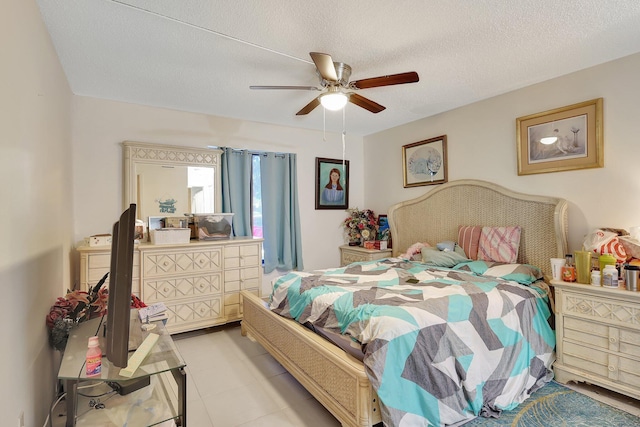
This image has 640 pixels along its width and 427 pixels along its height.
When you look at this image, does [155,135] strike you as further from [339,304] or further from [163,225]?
[339,304]

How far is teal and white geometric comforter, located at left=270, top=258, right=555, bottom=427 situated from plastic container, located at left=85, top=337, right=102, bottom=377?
1265 millimetres

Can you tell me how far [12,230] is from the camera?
1303mm

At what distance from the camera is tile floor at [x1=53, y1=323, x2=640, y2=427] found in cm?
212

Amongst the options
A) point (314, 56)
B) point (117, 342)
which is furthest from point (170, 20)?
point (117, 342)

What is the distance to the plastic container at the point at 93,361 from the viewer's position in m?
1.27

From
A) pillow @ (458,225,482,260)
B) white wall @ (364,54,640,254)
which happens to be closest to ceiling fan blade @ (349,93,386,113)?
white wall @ (364,54,640,254)

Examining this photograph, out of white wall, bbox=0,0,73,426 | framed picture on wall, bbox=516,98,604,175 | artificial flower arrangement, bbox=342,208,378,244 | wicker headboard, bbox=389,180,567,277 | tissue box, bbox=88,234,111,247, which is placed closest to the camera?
white wall, bbox=0,0,73,426

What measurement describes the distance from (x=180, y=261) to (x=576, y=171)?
12.9 feet

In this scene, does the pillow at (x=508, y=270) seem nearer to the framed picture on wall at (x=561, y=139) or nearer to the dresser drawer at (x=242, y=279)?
the framed picture on wall at (x=561, y=139)

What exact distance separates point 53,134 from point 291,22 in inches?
72.2

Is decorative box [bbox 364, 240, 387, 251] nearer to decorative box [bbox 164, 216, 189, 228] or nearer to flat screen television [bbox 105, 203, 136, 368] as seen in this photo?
decorative box [bbox 164, 216, 189, 228]

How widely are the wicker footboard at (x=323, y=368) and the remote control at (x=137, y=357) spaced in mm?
1036

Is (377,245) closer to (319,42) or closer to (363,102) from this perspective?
(363,102)

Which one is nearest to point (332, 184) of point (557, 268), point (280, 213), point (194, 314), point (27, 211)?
point (280, 213)
